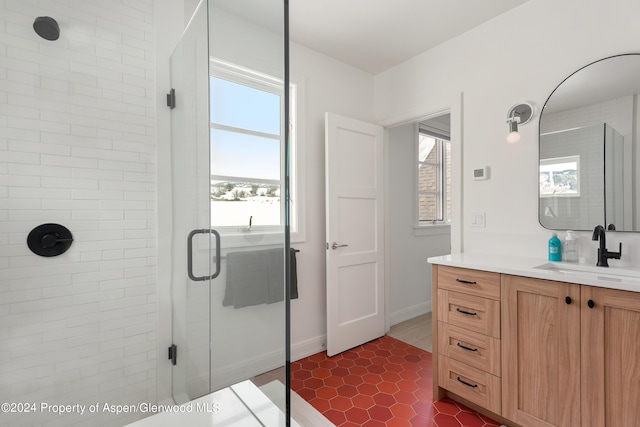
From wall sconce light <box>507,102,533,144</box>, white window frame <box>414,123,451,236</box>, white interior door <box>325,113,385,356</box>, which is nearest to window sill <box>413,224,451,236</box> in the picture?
white window frame <box>414,123,451,236</box>

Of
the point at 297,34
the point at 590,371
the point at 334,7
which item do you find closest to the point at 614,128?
the point at 590,371

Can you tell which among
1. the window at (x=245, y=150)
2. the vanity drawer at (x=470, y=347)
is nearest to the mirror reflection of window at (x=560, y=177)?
the vanity drawer at (x=470, y=347)

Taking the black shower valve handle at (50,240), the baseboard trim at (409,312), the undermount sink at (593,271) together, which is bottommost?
the baseboard trim at (409,312)

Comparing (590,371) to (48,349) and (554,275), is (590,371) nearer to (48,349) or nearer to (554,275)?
(554,275)

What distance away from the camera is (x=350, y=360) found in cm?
243

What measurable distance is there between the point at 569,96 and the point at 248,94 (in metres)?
1.98

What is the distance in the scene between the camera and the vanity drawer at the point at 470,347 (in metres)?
1.63

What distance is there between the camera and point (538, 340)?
148 cm

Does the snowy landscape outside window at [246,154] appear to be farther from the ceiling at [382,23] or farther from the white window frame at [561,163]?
the white window frame at [561,163]

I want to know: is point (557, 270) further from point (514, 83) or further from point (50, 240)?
point (50, 240)

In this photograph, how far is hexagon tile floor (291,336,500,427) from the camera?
173cm

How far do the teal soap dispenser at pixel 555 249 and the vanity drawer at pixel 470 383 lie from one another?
31.5 inches

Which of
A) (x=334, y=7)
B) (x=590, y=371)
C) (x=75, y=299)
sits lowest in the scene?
(x=590, y=371)

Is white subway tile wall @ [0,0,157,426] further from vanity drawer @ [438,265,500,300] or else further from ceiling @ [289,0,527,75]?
vanity drawer @ [438,265,500,300]
